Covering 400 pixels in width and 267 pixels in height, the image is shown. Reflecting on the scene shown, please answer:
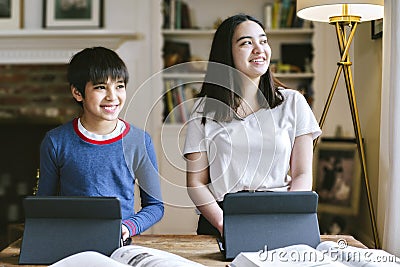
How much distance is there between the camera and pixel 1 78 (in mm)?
4270

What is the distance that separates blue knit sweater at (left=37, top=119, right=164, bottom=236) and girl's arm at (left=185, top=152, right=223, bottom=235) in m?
0.09

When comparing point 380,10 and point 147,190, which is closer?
point 147,190

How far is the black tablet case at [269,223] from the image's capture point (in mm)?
1194

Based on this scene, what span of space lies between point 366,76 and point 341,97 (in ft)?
1.61

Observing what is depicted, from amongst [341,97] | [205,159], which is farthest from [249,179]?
[341,97]

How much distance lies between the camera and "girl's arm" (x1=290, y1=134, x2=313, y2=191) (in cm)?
158

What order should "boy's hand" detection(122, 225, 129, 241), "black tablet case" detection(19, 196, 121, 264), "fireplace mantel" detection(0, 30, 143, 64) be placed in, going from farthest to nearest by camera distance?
"fireplace mantel" detection(0, 30, 143, 64) < "boy's hand" detection(122, 225, 129, 241) < "black tablet case" detection(19, 196, 121, 264)

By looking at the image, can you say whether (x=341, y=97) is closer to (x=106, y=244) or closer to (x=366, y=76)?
(x=366, y=76)

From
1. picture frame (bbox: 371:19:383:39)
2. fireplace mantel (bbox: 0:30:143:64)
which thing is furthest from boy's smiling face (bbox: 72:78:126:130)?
fireplace mantel (bbox: 0:30:143:64)

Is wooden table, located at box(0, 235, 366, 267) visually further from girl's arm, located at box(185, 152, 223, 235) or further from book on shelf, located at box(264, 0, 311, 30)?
book on shelf, located at box(264, 0, 311, 30)

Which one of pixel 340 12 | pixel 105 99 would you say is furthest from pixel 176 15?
pixel 105 99

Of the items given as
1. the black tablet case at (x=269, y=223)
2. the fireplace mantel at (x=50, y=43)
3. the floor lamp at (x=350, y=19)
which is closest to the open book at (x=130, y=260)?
the black tablet case at (x=269, y=223)

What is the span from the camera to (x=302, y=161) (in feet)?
5.20

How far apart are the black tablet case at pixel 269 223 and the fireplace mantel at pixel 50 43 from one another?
2.95 metres
